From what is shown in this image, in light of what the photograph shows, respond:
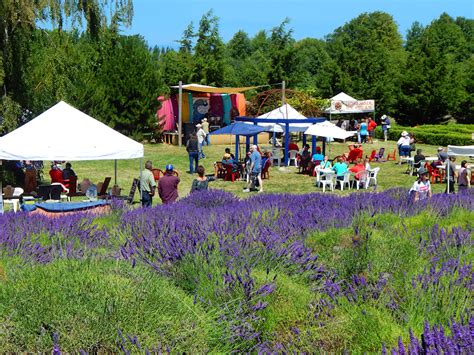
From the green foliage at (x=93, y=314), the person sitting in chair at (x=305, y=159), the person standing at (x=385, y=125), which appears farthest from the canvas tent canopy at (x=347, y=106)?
the green foliage at (x=93, y=314)

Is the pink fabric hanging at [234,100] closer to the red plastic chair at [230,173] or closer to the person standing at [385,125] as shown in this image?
the person standing at [385,125]

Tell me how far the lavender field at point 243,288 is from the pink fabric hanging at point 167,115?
25912 mm

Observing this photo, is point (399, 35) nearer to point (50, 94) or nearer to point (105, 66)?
point (105, 66)

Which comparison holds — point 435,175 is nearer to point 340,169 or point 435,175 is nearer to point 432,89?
point 340,169

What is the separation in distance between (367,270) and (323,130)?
18884 millimetres

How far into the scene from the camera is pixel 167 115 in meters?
33.3

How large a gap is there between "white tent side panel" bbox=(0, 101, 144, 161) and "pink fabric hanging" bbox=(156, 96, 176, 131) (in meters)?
18.1

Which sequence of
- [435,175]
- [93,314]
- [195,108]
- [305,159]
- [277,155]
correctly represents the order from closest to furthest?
1. [93,314]
2. [435,175]
3. [305,159]
4. [277,155]
5. [195,108]

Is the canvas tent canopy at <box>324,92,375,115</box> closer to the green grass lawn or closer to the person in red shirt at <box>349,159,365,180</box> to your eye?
the green grass lawn

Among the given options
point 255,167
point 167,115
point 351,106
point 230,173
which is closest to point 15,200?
point 255,167

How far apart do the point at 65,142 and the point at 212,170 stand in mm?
10440

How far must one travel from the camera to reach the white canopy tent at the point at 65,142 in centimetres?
1411

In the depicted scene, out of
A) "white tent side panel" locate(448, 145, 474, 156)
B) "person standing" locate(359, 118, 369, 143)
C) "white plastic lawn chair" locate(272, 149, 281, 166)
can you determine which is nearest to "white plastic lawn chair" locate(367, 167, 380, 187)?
"white tent side panel" locate(448, 145, 474, 156)

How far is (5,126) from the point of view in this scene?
732 inches
